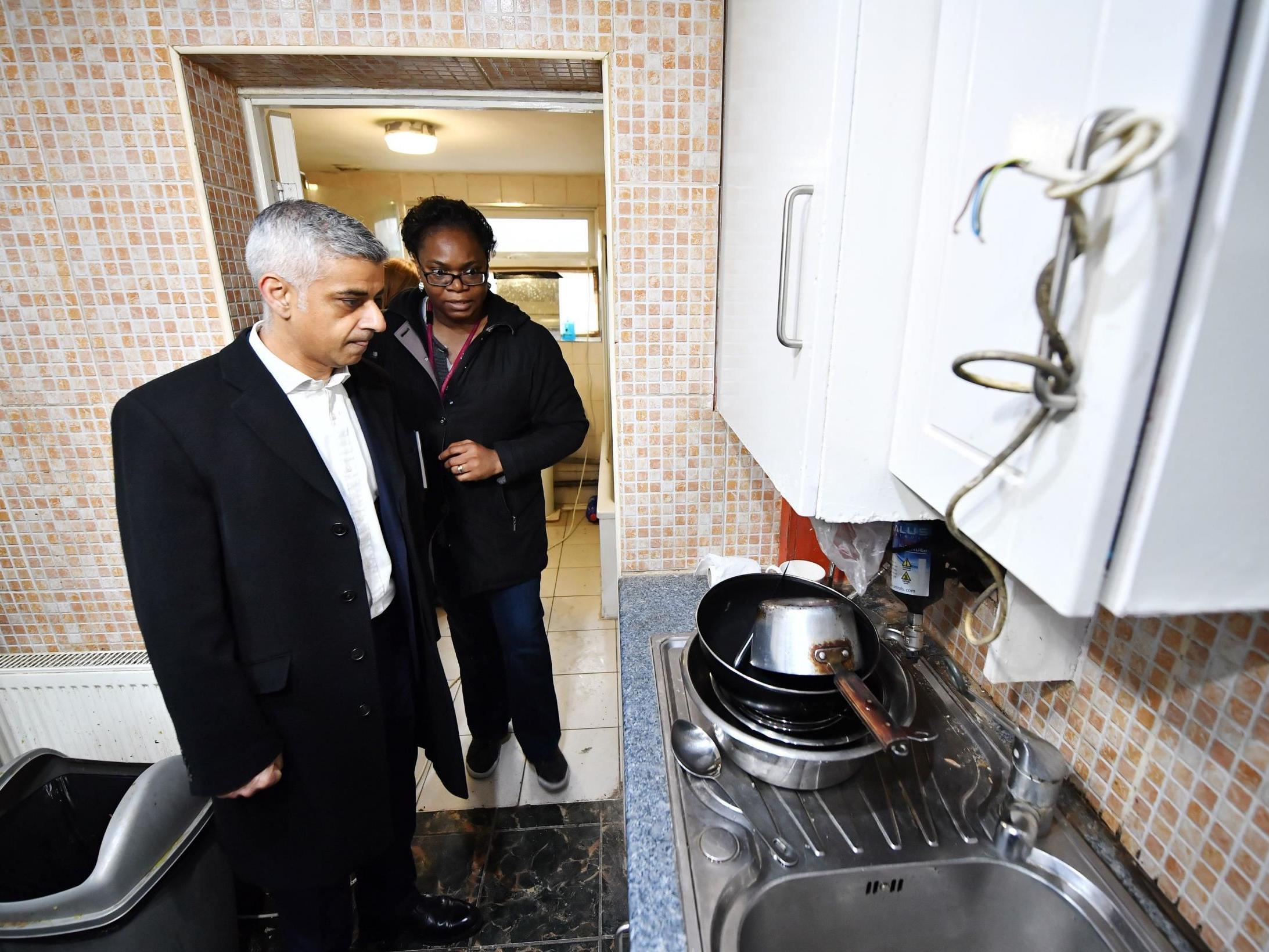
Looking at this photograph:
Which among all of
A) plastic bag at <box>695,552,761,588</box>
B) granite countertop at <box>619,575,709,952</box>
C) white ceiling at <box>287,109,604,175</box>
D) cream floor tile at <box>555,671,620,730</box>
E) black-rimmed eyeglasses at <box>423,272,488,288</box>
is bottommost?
cream floor tile at <box>555,671,620,730</box>

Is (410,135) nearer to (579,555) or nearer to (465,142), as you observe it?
(465,142)

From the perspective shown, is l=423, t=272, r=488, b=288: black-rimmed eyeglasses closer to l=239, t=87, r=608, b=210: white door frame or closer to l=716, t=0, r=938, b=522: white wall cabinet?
l=239, t=87, r=608, b=210: white door frame

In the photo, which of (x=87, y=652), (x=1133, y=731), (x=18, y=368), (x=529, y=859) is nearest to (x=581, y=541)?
(x=529, y=859)

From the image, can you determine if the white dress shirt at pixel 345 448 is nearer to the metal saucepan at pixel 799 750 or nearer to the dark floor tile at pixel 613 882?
the metal saucepan at pixel 799 750

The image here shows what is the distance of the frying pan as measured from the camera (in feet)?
2.71

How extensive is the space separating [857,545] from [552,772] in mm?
1303

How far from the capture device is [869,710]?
72 centimetres

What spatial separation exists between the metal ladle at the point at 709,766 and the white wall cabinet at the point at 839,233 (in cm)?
39

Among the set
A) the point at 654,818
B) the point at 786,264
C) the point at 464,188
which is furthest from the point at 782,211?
the point at 464,188

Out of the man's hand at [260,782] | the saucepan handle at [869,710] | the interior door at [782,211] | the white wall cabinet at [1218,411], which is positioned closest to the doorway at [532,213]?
the interior door at [782,211]

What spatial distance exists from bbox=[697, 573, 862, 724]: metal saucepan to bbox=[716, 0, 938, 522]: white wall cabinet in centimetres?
25

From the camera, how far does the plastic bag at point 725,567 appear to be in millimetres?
1323

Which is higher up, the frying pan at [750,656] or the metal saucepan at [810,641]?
the metal saucepan at [810,641]

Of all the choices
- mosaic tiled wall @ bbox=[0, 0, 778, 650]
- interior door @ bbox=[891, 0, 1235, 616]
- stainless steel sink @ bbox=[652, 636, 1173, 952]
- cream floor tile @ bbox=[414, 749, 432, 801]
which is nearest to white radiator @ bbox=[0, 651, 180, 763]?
mosaic tiled wall @ bbox=[0, 0, 778, 650]
